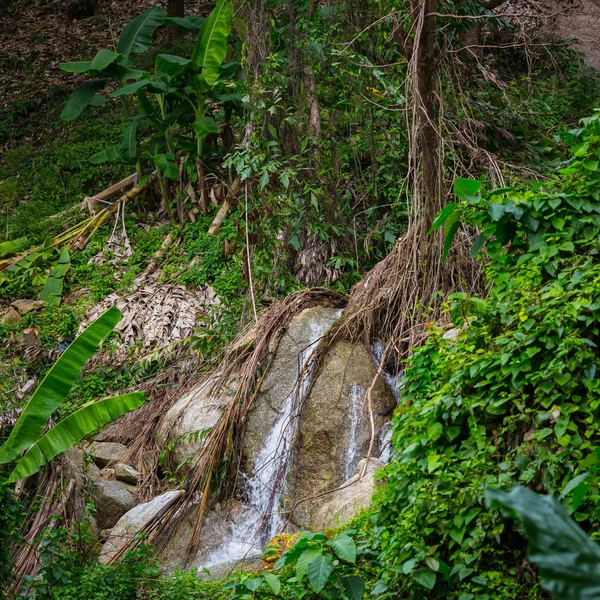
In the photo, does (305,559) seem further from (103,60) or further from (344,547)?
(103,60)

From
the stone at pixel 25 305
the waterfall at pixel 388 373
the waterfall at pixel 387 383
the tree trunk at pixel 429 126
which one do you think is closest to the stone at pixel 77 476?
the waterfall at pixel 387 383

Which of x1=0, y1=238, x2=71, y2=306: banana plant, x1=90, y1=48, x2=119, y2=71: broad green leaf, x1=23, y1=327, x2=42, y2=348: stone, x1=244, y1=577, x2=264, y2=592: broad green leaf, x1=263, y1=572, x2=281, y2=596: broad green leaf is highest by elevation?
x1=90, y1=48, x2=119, y2=71: broad green leaf

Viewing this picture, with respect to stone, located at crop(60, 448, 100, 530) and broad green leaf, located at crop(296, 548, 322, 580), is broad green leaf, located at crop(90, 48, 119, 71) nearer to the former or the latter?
stone, located at crop(60, 448, 100, 530)

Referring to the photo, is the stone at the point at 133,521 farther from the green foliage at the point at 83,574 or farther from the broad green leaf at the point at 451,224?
the broad green leaf at the point at 451,224

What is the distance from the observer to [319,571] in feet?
14.1

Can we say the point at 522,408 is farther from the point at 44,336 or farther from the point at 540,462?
the point at 44,336

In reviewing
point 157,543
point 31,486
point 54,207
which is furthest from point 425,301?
point 54,207

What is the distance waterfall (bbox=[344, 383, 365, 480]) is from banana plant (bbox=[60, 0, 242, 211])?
18.7 ft

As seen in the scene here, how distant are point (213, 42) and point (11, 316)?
4.96m

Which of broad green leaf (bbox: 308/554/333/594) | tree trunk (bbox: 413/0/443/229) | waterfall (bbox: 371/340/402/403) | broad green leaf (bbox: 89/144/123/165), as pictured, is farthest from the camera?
broad green leaf (bbox: 89/144/123/165)

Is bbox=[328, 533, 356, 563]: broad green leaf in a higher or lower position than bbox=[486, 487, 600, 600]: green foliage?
lower

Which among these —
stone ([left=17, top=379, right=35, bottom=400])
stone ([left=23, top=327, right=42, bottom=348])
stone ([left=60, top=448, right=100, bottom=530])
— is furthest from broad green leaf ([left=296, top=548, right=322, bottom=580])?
stone ([left=23, top=327, right=42, bottom=348])

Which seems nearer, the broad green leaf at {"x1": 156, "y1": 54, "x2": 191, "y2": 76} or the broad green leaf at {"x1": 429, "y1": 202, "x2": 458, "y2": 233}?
the broad green leaf at {"x1": 429, "y1": 202, "x2": 458, "y2": 233}

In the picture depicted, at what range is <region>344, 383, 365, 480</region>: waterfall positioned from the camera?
7.96 m
